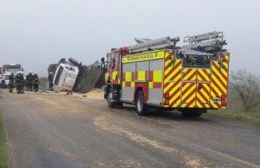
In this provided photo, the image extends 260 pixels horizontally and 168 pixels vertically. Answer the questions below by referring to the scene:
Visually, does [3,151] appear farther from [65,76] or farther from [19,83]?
[65,76]

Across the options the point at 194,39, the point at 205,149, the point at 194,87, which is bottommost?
the point at 205,149

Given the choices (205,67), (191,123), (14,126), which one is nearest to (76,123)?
(14,126)

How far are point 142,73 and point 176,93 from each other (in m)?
2.34

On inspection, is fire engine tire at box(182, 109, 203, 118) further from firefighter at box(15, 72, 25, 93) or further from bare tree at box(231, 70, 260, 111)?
firefighter at box(15, 72, 25, 93)

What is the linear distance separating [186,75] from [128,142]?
272 inches

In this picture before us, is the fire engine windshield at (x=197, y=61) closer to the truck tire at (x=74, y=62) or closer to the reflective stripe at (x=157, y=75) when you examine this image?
the reflective stripe at (x=157, y=75)

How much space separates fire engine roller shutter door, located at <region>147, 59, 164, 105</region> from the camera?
62.4 ft

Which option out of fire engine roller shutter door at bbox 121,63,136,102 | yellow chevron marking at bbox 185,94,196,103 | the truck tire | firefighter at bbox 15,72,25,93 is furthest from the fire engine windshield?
the truck tire

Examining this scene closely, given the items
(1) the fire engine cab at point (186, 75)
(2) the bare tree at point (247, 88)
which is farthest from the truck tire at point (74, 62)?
(1) the fire engine cab at point (186, 75)

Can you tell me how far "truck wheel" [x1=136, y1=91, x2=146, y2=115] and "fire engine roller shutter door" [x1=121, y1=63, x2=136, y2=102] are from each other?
0.77 metres

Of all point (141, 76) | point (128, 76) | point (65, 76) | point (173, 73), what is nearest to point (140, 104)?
point (141, 76)

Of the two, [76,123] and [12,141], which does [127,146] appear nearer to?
[12,141]

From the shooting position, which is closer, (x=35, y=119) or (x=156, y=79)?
(x=35, y=119)

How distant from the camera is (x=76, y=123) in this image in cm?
1678
